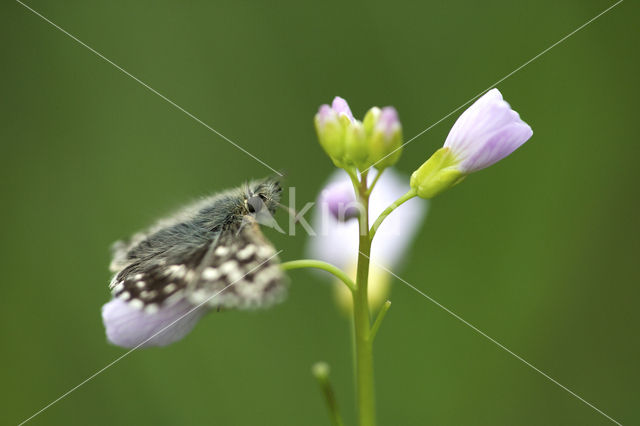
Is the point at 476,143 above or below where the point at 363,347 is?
above

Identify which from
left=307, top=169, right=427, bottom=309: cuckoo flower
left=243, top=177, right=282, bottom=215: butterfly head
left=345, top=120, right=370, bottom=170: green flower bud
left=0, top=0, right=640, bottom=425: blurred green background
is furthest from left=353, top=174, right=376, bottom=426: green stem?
left=0, top=0, right=640, bottom=425: blurred green background

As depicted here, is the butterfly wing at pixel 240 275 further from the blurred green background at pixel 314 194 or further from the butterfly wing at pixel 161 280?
the blurred green background at pixel 314 194

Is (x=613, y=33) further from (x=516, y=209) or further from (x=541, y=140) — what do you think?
(x=516, y=209)

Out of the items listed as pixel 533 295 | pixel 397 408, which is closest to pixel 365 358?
pixel 397 408

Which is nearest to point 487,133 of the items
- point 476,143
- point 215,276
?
point 476,143

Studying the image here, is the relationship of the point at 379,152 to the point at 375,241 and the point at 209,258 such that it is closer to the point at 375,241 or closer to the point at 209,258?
the point at 209,258

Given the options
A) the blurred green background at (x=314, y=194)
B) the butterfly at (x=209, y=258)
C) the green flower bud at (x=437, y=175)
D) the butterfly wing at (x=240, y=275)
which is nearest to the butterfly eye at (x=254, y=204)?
the butterfly at (x=209, y=258)
